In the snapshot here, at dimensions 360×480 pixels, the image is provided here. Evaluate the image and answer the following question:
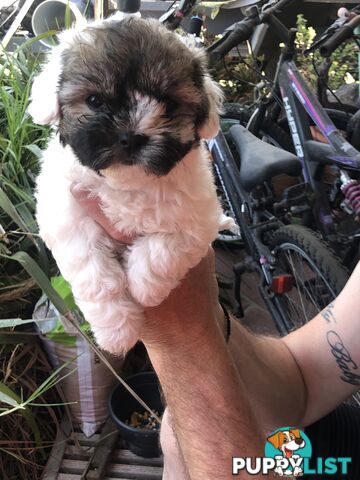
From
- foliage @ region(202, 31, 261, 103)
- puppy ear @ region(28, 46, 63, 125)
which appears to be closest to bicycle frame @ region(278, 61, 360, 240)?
puppy ear @ region(28, 46, 63, 125)

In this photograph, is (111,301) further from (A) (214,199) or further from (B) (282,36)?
(B) (282,36)

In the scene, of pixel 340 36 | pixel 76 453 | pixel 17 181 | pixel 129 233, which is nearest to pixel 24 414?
pixel 76 453

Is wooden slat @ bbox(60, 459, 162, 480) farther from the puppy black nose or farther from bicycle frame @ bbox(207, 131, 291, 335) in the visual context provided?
the puppy black nose

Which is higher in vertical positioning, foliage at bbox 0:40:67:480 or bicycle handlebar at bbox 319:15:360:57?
bicycle handlebar at bbox 319:15:360:57

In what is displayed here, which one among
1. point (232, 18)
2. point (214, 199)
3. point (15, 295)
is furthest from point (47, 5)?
point (232, 18)

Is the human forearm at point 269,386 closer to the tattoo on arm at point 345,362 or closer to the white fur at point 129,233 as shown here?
the tattoo on arm at point 345,362

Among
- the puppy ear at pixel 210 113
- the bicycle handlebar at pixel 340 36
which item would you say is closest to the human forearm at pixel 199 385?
the puppy ear at pixel 210 113
